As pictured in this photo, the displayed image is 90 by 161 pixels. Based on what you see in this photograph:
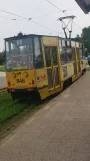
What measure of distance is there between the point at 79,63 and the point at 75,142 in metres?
19.9

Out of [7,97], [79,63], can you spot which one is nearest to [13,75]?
[7,97]

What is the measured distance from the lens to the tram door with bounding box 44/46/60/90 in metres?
15.7

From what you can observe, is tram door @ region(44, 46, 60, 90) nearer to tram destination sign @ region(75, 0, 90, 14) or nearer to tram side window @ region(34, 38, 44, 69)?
tram side window @ region(34, 38, 44, 69)

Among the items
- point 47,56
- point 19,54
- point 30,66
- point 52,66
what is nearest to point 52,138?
point 30,66

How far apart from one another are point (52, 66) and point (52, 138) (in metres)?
8.57

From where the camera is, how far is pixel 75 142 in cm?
746

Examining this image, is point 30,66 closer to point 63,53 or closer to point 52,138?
point 63,53

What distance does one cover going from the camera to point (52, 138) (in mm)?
7875

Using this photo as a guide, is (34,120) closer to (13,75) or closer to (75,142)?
(75,142)

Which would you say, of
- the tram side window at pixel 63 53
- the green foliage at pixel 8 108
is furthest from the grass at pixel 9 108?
the tram side window at pixel 63 53

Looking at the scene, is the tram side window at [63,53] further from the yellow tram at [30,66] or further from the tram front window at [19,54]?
the tram front window at [19,54]

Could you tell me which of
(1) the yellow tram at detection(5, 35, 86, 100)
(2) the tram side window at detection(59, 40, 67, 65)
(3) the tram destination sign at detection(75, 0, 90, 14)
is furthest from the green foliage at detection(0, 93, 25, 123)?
(3) the tram destination sign at detection(75, 0, 90, 14)

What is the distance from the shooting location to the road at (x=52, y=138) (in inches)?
264

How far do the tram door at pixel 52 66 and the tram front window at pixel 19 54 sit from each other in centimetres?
103
